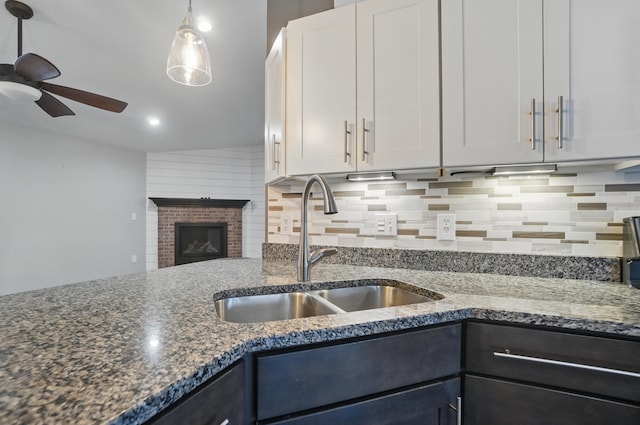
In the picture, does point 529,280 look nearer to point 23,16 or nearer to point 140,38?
point 140,38

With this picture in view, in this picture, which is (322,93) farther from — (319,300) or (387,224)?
(319,300)

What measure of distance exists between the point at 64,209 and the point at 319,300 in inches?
209

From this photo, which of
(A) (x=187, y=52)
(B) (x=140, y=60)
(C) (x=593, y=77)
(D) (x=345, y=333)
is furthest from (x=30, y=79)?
(C) (x=593, y=77)

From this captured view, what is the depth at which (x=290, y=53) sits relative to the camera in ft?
5.16

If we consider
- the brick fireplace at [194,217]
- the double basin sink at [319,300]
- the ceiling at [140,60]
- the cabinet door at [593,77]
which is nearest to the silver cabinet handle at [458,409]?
the double basin sink at [319,300]

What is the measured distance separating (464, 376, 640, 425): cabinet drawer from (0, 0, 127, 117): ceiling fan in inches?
102

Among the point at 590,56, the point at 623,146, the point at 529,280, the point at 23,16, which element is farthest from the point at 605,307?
the point at 23,16

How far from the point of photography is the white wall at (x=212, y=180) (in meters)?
5.92

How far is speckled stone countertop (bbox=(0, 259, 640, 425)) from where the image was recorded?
1.47ft

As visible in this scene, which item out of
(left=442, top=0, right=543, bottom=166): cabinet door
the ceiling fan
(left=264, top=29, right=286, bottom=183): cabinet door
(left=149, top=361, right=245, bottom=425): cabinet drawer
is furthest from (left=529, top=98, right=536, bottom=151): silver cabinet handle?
the ceiling fan

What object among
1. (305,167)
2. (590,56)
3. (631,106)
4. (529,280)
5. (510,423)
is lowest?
(510,423)

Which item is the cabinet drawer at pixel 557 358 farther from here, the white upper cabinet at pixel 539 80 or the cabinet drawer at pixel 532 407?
the white upper cabinet at pixel 539 80

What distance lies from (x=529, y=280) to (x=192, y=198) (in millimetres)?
5654

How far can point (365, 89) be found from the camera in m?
1.42
